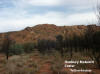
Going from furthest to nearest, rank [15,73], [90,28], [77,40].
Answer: [77,40], [90,28], [15,73]

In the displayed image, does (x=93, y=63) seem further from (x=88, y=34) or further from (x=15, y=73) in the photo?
(x=15, y=73)

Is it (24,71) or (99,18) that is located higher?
(99,18)

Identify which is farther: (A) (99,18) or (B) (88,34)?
(B) (88,34)

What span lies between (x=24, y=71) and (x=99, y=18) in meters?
6.45

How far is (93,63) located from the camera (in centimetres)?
1296

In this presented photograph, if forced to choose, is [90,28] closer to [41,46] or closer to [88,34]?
[88,34]

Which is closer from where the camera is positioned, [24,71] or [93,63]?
[24,71]

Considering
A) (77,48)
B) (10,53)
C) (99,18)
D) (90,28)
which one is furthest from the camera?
(10,53)

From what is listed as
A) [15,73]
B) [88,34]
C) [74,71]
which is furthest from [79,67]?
[15,73]

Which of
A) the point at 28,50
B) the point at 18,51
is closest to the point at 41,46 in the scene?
the point at 28,50

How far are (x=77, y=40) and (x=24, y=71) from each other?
17745mm

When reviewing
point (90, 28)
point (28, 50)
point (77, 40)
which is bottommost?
point (28, 50)

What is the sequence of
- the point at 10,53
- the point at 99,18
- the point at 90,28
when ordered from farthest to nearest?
the point at 10,53 → the point at 90,28 → the point at 99,18

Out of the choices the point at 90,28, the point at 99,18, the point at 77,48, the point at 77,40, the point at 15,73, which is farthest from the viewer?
the point at 77,40
